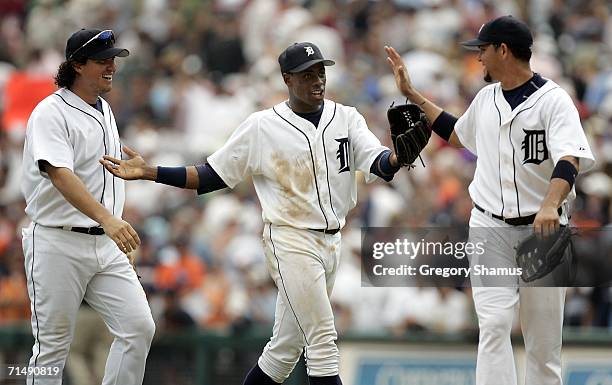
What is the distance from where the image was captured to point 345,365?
11328mm

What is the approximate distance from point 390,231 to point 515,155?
4809 mm

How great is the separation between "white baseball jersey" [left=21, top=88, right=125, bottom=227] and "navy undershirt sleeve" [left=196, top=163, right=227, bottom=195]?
1.63 ft

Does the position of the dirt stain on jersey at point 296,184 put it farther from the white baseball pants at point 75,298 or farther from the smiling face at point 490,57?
the smiling face at point 490,57

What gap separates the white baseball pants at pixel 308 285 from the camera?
282 inches

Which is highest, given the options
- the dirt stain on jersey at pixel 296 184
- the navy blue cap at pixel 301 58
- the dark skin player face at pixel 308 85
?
the navy blue cap at pixel 301 58

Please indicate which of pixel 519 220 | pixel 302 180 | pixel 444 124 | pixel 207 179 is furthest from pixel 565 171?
pixel 207 179

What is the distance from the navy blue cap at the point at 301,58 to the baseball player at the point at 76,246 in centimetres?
92

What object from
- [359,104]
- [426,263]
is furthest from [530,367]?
[359,104]

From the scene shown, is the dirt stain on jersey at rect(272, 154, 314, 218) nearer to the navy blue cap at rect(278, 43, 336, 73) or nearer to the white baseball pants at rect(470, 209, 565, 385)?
the navy blue cap at rect(278, 43, 336, 73)

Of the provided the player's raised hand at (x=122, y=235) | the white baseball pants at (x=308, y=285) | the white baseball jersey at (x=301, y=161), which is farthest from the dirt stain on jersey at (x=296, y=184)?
the player's raised hand at (x=122, y=235)

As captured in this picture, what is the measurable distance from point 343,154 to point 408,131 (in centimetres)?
51

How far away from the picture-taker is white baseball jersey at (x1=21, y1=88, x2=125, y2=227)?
686 centimetres

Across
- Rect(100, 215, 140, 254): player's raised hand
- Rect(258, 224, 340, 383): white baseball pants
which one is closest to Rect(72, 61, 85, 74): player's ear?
Rect(100, 215, 140, 254): player's raised hand

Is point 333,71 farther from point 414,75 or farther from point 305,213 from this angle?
point 305,213
